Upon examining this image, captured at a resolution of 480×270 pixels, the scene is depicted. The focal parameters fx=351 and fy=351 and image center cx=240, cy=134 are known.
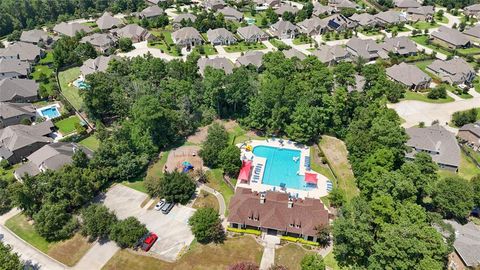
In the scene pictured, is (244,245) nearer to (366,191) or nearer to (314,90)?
(366,191)

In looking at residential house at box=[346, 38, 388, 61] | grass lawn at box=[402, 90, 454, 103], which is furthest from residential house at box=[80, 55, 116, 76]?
Result: grass lawn at box=[402, 90, 454, 103]

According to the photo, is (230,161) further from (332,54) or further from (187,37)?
(187,37)

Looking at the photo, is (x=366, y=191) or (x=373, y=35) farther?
(x=373, y=35)

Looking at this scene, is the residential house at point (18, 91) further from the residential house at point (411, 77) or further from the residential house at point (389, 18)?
the residential house at point (389, 18)

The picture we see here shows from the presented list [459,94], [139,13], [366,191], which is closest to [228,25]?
[139,13]

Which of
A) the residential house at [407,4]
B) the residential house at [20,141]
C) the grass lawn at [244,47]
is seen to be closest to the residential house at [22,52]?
the residential house at [20,141]

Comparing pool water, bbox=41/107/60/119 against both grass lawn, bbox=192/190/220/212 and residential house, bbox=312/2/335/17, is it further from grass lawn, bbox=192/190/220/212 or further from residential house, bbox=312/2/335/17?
residential house, bbox=312/2/335/17
